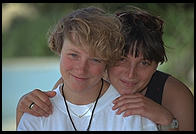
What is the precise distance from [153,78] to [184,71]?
4.64 meters

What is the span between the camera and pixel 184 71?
6703 mm

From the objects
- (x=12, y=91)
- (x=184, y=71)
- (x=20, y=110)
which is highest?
(x=20, y=110)

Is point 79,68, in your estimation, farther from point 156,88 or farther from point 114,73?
point 156,88

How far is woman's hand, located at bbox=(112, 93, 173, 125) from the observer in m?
1.74

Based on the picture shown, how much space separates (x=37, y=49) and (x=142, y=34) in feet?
20.7

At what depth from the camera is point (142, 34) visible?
1935 mm

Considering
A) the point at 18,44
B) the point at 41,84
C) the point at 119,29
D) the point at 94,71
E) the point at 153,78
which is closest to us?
the point at 94,71

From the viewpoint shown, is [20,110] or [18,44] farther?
[18,44]

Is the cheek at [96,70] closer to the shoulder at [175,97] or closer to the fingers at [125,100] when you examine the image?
the fingers at [125,100]

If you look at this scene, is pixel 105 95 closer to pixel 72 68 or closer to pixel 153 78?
pixel 72 68

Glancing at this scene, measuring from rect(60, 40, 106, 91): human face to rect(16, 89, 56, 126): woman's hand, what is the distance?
13 centimetres

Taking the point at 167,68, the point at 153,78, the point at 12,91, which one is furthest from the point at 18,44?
the point at 153,78

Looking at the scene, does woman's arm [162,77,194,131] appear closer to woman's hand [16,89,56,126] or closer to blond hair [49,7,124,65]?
blond hair [49,7,124,65]

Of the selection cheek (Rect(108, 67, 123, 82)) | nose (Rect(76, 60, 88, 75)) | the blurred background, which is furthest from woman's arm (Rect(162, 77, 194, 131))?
the blurred background
